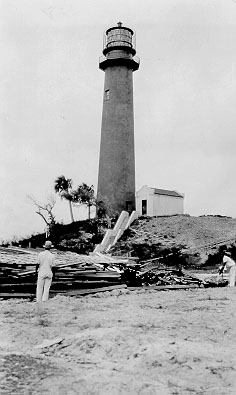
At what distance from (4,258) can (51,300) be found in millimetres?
4401

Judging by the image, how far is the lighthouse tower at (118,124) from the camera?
119ft

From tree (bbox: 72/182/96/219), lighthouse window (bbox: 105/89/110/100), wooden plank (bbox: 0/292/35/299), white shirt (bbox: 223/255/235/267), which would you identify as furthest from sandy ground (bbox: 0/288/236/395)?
lighthouse window (bbox: 105/89/110/100)

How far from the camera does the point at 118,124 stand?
36.6 metres

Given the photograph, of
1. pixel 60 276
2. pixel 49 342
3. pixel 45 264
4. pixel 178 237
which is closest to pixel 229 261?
pixel 60 276

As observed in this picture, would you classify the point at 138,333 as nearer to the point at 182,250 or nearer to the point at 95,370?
the point at 95,370

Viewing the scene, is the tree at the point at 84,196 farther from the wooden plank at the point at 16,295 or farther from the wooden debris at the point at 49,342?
the wooden debris at the point at 49,342

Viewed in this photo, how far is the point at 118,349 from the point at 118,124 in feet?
103

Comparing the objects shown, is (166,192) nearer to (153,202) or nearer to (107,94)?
(153,202)

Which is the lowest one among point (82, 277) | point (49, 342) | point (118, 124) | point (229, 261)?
point (49, 342)

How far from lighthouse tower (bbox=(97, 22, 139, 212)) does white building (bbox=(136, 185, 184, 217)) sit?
131 cm

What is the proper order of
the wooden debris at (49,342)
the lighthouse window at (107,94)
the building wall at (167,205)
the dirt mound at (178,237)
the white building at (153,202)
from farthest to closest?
the building wall at (167,205) → the white building at (153,202) → the lighthouse window at (107,94) → the dirt mound at (178,237) → the wooden debris at (49,342)

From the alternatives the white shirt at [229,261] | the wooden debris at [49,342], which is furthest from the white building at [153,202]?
the wooden debris at [49,342]

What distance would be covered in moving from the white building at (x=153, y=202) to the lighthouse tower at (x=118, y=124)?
131cm

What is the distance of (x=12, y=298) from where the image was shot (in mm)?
12164
